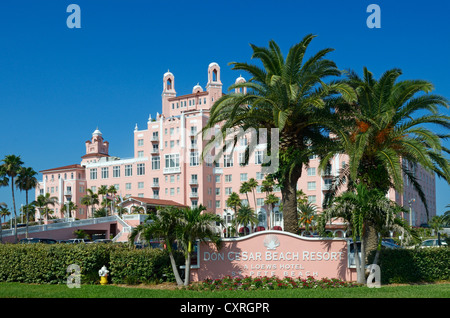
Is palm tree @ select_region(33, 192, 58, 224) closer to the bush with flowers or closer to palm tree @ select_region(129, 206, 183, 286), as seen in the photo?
palm tree @ select_region(129, 206, 183, 286)

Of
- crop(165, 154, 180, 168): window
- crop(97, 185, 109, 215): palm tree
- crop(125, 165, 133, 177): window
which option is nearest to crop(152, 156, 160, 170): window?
crop(165, 154, 180, 168): window

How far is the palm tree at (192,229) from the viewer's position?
1975 cm

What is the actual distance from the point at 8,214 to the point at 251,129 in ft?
321

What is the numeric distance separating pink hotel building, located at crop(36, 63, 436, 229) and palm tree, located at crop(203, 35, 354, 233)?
49104mm

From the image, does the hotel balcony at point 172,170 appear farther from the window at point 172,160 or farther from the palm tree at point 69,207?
the palm tree at point 69,207

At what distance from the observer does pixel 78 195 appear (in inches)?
3654

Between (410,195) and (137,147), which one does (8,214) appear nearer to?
(137,147)

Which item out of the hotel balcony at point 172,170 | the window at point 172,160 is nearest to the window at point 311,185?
the hotel balcony at point 172,170

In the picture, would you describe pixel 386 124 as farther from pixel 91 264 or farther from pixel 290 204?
pixel 91 264

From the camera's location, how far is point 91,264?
820 inches

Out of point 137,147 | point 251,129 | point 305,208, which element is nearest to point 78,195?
point 137,147

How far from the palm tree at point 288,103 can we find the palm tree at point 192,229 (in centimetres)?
388

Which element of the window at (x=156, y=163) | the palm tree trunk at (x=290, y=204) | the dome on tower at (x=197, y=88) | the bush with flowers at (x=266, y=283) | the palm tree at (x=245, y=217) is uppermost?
the dome on tower at (x=197, y=88)

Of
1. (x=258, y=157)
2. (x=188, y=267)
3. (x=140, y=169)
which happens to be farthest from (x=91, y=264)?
(x=140, y=169)
